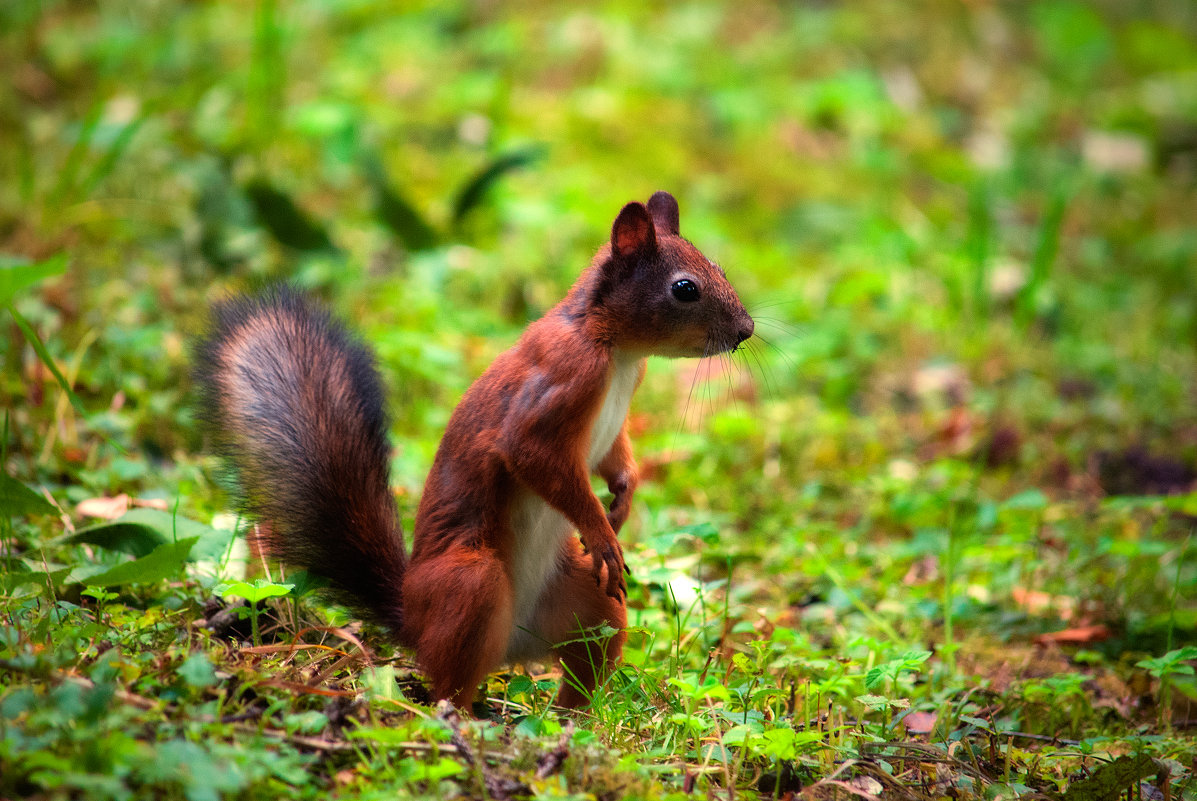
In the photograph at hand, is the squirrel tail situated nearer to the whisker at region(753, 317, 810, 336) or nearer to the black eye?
the black eye

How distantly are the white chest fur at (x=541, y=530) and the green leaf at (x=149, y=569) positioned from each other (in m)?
0.62

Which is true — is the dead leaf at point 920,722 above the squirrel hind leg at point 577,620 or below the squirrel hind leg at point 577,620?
below

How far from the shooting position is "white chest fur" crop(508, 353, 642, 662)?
2033mm

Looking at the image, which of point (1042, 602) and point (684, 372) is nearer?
point (1042, 602)

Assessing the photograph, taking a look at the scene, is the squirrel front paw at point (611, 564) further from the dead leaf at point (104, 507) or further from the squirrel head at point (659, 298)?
the dead leaf at point (104, 507)

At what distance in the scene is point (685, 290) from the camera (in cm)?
208

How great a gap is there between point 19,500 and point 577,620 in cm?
114

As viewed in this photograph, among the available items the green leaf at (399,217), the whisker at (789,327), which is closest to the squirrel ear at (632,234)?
the green leaf at (399,217)

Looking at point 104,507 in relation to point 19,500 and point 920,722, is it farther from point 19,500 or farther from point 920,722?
point 920,722

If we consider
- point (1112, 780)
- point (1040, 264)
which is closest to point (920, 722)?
point (1112, 780)

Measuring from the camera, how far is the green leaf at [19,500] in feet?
6.46

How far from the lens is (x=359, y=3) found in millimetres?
6766

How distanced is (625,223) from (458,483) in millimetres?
615

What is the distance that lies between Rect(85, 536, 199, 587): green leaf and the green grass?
17mm
